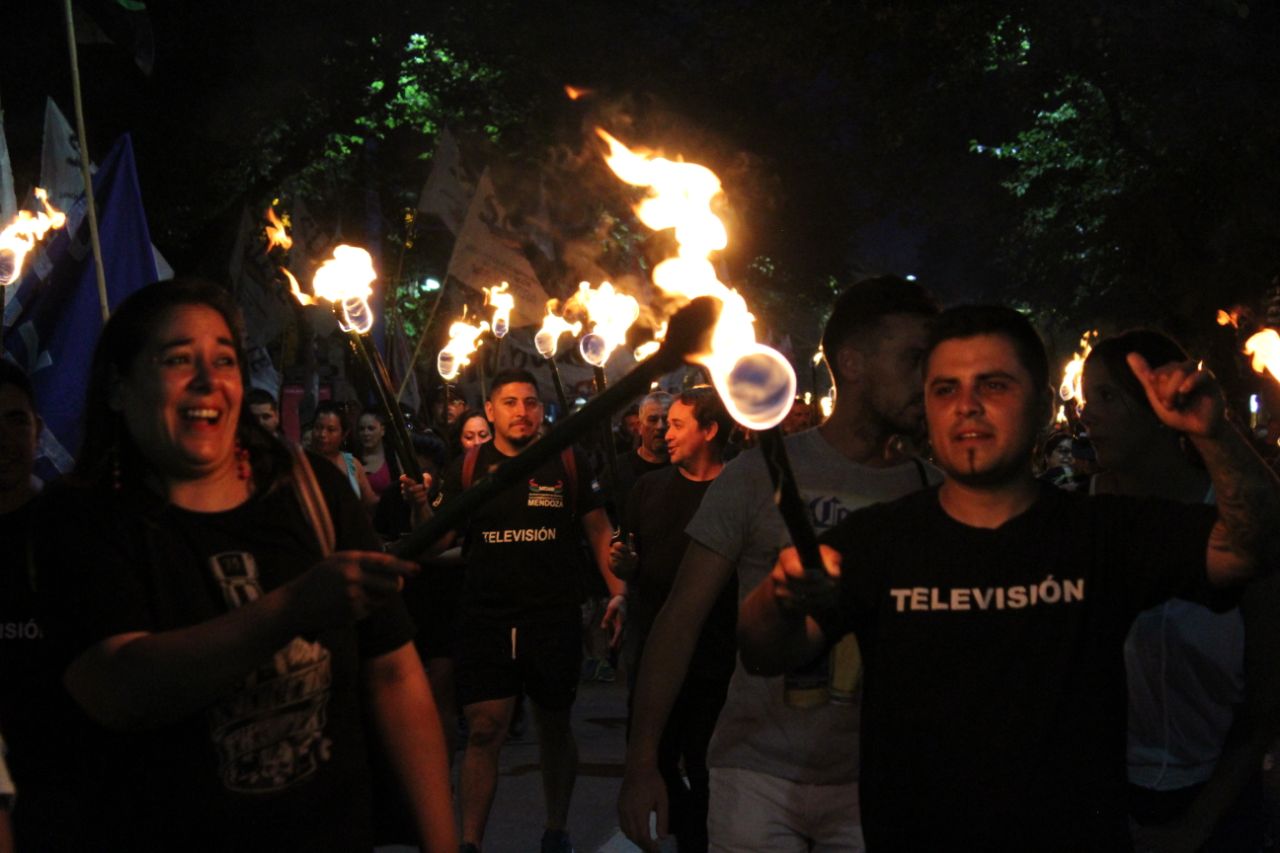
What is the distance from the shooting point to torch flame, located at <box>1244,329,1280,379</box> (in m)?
4.24

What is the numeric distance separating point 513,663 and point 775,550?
383 cm

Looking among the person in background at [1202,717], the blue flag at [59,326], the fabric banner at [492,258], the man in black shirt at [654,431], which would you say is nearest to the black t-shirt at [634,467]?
the man in black shirt at [654,431]

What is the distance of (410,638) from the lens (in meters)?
3.23

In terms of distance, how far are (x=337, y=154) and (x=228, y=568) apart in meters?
24.4

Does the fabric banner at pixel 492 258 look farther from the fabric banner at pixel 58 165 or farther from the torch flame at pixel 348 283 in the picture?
the torch flame at pixel 348 283

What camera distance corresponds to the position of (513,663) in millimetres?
7445

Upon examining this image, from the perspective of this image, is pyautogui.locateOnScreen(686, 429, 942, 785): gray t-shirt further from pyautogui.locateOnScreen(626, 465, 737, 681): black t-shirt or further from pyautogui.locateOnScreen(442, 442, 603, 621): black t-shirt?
pyautogui.locateOnScreen(442, 442, 603, 621): black t-shirt

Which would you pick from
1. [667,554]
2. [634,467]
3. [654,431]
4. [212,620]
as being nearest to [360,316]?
[212,620]

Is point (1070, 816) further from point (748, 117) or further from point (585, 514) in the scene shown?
point (748, 117)

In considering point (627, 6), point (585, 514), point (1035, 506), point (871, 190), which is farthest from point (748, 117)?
point (1035, 506)

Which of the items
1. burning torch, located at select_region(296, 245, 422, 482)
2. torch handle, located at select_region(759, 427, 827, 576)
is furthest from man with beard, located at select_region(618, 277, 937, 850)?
torch handle, located at select_region(759, 427, 827, 576)

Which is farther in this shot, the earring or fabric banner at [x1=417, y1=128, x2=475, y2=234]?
fabric banner at [x1=417, y1=128, x2=475, y2=234]

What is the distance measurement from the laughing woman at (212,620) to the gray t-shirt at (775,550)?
1.03 meters

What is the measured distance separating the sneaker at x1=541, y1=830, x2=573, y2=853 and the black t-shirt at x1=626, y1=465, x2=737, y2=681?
3.39 ft
